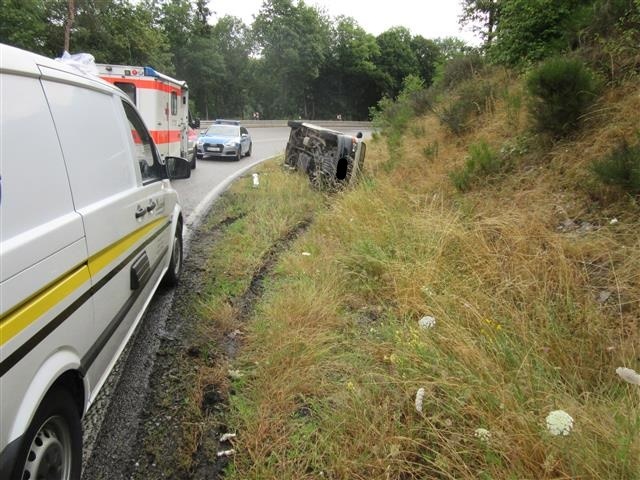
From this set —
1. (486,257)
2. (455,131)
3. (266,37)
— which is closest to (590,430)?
(486,257)

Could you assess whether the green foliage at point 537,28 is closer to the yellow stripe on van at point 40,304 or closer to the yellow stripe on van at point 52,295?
the yellow stripe on van at point 52,295

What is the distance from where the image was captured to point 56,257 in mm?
1931

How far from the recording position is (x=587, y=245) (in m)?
3.79

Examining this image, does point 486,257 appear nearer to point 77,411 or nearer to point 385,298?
point 385,298

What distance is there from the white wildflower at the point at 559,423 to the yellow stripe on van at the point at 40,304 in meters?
2.13

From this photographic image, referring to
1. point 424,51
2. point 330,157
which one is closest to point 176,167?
point 330,157

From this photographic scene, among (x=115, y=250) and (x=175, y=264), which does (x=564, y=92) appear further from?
(x=115, y=250)

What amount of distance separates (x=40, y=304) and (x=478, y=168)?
565 centimetres

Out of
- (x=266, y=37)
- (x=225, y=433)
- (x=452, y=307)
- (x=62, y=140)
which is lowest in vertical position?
(x=225, y=433)

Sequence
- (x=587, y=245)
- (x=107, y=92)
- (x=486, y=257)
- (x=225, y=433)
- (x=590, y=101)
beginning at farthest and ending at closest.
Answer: (x=590, y=101)
(x=486, y=257)
(x=587, y=245)
(x=107, y=92)
(x=225, y=433)

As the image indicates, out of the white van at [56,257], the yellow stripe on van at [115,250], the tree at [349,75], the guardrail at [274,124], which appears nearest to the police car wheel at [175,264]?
the yellow stripe on van at [115,250]

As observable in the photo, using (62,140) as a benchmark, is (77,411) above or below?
below

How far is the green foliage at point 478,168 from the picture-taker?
243 inches

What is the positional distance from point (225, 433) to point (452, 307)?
1.83 meters
